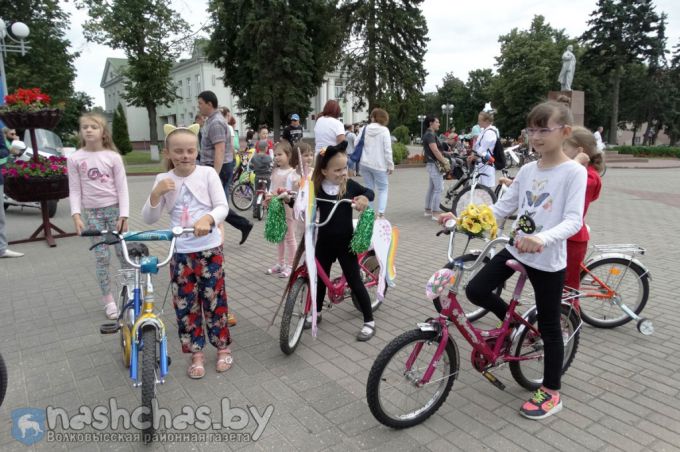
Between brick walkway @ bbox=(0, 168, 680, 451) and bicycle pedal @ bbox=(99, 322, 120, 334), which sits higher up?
bicycle pedal @ bbox=(99, 322, 120, 334)

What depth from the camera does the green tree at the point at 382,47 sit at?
28.6m

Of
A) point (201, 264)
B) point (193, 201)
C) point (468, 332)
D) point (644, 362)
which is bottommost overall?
point (644, 362)

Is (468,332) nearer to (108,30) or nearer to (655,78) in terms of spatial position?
(108,30)

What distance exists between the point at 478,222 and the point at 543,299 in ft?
1.95

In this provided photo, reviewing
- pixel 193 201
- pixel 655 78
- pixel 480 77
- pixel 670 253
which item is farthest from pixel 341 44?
pixel 480 77

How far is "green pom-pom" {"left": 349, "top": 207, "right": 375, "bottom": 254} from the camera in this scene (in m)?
3.66

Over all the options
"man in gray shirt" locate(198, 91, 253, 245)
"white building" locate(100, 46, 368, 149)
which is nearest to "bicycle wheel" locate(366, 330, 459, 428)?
"man in gray shirt" locate(198, 91, 253, 245)

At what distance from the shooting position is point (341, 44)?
1151 inches

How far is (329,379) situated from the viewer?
11.1 ft

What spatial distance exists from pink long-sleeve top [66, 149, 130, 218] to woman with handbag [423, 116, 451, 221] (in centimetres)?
568

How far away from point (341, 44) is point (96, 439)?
96.2 ft

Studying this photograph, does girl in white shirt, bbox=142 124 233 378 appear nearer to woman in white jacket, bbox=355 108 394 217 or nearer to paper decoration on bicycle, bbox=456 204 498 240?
paper decoration on bicycle, bbox=456 204 498 240

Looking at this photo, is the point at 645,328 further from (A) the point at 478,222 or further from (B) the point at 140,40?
(B) the point at 140,40

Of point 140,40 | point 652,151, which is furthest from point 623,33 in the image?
point 140,40
